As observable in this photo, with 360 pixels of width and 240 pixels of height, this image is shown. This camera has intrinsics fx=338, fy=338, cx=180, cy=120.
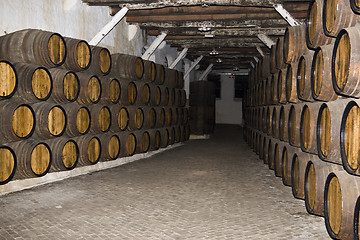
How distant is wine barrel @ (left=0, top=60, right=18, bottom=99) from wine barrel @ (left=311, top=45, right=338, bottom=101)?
13.4 ft

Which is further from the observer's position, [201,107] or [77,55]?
[201,107]

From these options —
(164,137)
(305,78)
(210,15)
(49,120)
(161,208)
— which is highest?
(210,15)

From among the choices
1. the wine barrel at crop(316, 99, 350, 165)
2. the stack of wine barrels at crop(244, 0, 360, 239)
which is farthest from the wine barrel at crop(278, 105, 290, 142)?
the wine barrel at crop(316, 99, 350, 165)

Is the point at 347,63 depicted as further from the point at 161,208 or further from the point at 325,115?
the point at 161,208

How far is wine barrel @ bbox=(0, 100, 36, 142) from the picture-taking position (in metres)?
4.82

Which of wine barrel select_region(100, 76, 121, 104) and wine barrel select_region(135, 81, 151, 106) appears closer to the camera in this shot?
wine barrel select_region(100, 76, 121, 104)

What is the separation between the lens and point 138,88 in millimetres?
8617

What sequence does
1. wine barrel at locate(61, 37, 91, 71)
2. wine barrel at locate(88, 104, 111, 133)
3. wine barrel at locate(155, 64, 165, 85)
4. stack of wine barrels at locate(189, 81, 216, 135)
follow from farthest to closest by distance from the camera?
stack of wine barrels at locate(189, 81, 216, 135) < wine barrel at locate(155, 64, 165, 85) < wine barrel at locate(88, 104, 111, 133) < wine barrel at locate(61, 37, 91, 71)

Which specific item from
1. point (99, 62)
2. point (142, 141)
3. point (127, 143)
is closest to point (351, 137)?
point (99, 62)

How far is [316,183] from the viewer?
13.2 ft

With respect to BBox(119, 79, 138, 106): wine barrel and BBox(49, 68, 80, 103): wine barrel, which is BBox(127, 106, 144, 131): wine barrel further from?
BBox(49, 68, 80, 103): wine barrel

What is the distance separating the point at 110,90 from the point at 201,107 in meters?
8.65

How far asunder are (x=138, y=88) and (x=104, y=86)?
56.1 inches

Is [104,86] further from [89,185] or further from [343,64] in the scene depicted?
[343,64]
